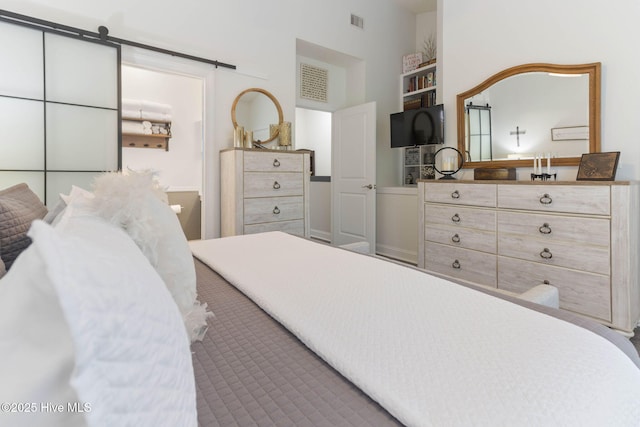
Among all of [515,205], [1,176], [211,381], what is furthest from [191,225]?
[211,381]

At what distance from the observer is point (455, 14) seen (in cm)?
324

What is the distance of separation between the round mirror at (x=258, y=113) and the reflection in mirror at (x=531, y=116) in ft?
6.00

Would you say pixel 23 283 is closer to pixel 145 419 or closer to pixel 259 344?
pixel 145 419

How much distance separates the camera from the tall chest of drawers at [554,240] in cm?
Answer: 198

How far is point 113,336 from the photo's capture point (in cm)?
29

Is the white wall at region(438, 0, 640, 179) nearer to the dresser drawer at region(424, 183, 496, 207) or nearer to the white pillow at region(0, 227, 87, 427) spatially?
the dresser drawer at region(424, 183, 496, 207)

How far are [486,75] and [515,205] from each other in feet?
4.44

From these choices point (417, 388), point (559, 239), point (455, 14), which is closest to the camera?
point (417, 388)

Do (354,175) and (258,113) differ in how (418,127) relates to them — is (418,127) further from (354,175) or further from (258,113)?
Result: (258,113)

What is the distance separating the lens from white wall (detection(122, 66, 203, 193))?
14.2 feet

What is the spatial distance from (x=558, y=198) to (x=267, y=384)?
2.29 m

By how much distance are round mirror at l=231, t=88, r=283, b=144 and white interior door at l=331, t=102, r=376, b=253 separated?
1.15 meters

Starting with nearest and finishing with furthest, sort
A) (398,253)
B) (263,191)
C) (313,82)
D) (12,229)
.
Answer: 1. (12,229)
2. (263,191)
3. (398,253)
4. (313,82)

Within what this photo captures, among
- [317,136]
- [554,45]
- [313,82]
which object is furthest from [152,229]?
[317,136]
